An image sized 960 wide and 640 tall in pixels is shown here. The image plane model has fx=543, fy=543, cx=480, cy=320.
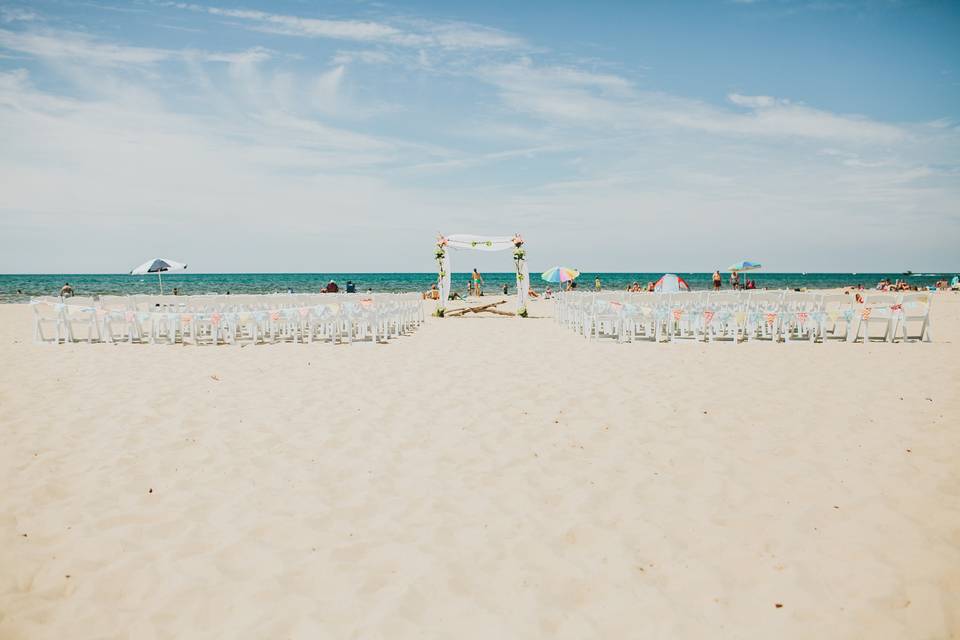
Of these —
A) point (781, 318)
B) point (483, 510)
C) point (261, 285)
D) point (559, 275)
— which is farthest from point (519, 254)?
point (261, 285)

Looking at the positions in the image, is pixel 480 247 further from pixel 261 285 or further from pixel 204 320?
pixel 261 285

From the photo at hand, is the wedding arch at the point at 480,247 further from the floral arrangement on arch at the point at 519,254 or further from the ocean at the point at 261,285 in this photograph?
the ocean at the point at 261,285

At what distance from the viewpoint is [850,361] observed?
32.3 ft

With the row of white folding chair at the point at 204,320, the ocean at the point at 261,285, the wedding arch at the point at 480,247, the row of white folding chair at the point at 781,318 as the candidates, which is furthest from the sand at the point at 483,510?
the ocean at the point at 261,285

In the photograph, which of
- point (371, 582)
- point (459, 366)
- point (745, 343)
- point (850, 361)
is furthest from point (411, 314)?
point (371, 582)

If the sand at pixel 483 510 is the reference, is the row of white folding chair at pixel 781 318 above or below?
above

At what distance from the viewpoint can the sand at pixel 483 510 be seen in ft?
9.86

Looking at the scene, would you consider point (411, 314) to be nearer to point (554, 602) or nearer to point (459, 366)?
point (459, 366)

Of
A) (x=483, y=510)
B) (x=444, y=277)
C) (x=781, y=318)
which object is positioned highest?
(x=444, y=277)

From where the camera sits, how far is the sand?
3.01 metres

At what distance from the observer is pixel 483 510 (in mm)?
4137

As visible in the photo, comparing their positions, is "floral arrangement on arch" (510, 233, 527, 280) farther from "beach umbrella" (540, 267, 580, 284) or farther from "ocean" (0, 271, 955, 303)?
"ocean" (0, 271, 955, 303)

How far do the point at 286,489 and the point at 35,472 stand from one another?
2.34 meters

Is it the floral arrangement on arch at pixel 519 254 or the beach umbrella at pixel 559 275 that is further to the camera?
the beach umbrella at pixel 559 275
